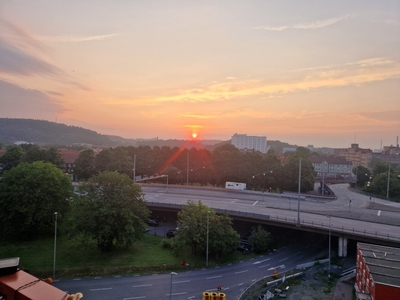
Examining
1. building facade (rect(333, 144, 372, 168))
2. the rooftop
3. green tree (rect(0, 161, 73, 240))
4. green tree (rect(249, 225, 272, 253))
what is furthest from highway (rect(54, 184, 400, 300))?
building facade (rect(333, 144, 372, 168))

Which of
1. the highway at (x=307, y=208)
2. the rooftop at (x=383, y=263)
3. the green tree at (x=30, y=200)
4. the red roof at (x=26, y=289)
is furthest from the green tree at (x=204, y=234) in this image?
the red roof at (x=26, y=289)

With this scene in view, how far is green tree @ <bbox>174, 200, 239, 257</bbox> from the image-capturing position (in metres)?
25.9

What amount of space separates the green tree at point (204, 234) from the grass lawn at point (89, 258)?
1.23m

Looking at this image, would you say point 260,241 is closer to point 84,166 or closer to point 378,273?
point 378,273

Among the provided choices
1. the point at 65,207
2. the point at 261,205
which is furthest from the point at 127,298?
the point at 261,205

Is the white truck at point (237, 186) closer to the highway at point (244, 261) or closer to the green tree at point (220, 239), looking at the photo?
the highway at point (244, 261)

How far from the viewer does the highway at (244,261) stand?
2008cm

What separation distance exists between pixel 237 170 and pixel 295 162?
11533mm

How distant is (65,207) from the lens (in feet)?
96.4

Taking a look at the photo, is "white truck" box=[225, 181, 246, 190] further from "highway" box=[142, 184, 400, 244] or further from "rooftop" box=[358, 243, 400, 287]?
"rooftop" box=[358, 243, 400, 287]

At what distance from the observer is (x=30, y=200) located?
2794 cm

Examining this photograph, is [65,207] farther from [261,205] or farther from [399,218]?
[399,218]

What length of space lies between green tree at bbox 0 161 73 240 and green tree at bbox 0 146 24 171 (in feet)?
106

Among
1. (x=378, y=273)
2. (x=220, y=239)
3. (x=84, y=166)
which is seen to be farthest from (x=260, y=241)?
(x=84, y=166)
